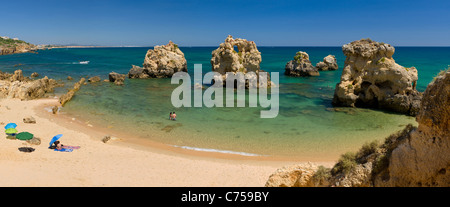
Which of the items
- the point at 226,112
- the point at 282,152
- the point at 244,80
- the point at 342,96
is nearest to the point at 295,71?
the point at 244,80

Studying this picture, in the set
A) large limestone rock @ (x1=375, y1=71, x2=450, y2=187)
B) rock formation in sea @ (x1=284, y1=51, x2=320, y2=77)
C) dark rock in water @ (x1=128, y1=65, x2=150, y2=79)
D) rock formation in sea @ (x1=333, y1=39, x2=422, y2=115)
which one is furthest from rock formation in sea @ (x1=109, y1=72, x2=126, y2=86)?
large limestone rock @ (x1=375, y1=71, x2=450, y2=187)

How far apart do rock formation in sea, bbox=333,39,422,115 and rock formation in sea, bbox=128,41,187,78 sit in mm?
35527

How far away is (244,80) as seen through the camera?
138 ft

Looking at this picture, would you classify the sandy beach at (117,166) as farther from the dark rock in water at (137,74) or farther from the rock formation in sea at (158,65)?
the rock formation in sea at (158,65)

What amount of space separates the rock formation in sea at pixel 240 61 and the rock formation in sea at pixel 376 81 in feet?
46.5

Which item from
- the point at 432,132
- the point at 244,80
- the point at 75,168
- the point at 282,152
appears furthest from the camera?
the point at 244,80

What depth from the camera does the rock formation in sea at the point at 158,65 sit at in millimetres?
55469

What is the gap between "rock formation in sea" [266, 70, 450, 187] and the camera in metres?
5.74

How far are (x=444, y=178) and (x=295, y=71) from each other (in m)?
57.2

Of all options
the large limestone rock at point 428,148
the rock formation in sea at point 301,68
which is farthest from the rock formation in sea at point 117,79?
the large limestone rock at point 428,148

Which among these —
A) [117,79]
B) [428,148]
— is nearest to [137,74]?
[117,79]

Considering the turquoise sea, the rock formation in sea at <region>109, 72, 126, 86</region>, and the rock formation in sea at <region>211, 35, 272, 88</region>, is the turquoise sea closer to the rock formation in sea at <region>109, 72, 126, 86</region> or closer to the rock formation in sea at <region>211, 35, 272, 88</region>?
the rock formation in sea at <region>211, 35, 272, 88</region>

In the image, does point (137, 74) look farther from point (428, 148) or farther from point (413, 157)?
point (428, 148)

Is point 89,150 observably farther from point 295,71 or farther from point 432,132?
point 295,71
